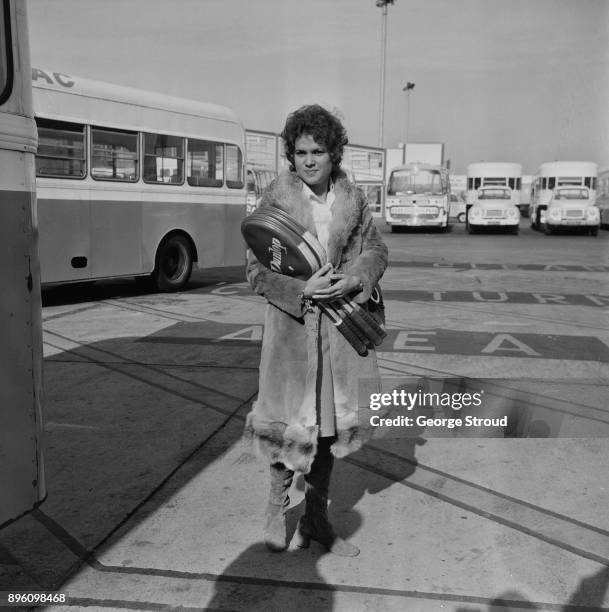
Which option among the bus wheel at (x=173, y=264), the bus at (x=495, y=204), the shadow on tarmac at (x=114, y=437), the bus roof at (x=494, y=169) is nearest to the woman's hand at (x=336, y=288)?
the shadow on tarmac at (x=114, y=437)

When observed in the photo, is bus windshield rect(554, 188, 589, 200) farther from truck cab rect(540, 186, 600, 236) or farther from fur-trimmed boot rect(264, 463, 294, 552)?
fur-trimmed boot rect(264, 463, 294, 552)

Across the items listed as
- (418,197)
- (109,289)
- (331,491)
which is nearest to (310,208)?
(331,491)

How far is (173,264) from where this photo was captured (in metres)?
12.5

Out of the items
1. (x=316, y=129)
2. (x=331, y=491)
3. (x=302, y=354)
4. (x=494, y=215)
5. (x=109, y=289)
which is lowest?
(x=109, y=289)

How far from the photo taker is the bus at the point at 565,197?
1136 inches

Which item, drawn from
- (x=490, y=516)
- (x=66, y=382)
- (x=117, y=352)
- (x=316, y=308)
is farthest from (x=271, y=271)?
(x=117, y=352)

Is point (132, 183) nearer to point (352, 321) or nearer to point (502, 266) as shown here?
point (502, 266)

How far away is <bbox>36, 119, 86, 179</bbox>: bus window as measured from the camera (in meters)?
10.0

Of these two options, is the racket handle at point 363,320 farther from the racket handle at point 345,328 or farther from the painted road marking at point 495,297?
the painted road marking at point 495,297

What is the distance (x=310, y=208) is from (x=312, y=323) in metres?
0.49

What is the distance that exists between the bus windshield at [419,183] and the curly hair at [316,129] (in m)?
27.6

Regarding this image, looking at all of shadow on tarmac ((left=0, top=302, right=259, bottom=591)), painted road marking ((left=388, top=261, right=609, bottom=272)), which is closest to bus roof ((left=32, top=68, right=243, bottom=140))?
shadow on tarmac ((left=0, top=302, right=259, bottom=591))

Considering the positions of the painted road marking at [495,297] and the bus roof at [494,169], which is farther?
the bus roof at [494,169]

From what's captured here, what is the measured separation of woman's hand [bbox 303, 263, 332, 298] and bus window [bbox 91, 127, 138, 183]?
838cm
